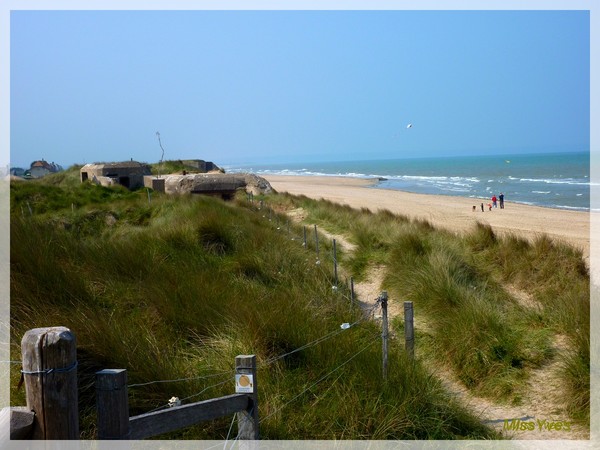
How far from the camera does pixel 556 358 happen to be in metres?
6.33

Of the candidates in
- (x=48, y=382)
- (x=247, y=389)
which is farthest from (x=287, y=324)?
(x=48, y=382)

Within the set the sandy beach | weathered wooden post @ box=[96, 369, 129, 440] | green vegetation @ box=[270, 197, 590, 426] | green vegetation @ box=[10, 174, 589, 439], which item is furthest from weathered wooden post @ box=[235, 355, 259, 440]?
the sandy beach

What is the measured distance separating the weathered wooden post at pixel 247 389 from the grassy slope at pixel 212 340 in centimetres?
52

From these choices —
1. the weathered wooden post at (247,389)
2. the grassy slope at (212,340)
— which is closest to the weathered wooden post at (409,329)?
the grassy slope at (212,340)

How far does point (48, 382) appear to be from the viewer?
236 centimetres

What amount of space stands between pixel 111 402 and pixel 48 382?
0.36 meters

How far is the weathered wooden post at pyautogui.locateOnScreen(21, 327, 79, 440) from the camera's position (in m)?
2.37

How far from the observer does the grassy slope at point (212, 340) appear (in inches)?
168

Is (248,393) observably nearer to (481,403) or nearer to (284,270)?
(481,403)

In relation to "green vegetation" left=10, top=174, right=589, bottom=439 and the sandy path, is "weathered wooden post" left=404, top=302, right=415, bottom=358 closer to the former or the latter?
"green vegetation" left=10, top=174, right=589, bottom=439

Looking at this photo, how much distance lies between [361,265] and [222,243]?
278cm

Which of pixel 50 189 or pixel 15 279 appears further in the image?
pixel 50 189

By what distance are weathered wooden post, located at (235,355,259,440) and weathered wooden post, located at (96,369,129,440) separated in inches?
36.5

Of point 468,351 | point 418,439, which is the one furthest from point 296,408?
point 468,351
